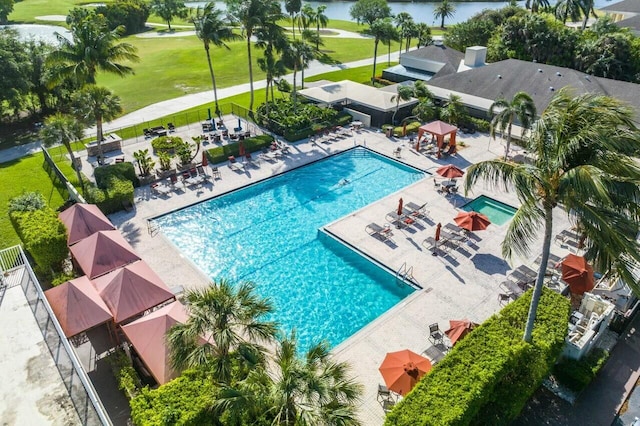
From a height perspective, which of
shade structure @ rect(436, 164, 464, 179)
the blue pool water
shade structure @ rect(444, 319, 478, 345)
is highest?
shade structure @ rect(436, 164, 464, 179)

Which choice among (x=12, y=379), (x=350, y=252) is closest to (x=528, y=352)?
(x=350, y=252)

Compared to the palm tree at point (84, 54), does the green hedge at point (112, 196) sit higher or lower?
lower

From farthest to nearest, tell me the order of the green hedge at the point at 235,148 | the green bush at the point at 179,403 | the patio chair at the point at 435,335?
the green hedge at the point at 235,148
the patio chair at the point at 435,335
the green bush at the point at 179,403

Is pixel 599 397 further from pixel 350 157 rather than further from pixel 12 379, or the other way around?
pixel 350 157

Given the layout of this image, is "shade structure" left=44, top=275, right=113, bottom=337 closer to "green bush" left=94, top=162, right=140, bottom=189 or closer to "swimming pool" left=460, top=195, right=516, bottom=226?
"green bush" left=94, top=162, right=140, bottom=189

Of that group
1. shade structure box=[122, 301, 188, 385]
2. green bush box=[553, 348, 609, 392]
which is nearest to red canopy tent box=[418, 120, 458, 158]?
green bush box=[553, 348, 609, 392]

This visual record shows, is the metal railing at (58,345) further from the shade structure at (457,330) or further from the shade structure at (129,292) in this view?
the shade structure at (457,330)

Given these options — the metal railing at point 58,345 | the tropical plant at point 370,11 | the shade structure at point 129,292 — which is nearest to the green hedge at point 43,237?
the metal railing at point 58,345
